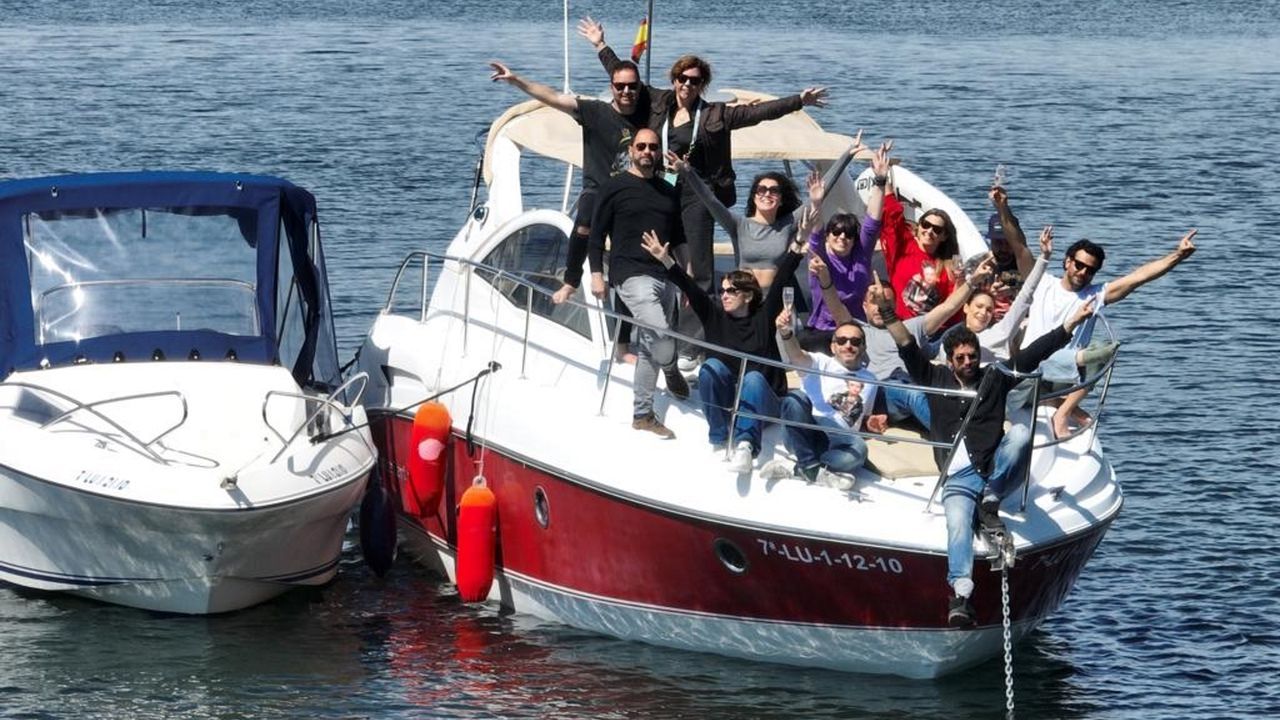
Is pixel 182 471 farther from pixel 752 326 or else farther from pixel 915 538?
pixel 915 538

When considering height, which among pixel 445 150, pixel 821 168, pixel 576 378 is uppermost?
pixel 821 168

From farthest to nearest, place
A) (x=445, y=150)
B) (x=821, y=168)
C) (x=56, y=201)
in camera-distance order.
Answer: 1. (x=445, y=150)
2. (x=821, y=168)
3. (x=56, y=201)

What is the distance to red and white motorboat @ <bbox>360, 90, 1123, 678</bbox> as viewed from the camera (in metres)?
12.7

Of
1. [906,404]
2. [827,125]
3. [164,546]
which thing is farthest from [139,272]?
[827,125]

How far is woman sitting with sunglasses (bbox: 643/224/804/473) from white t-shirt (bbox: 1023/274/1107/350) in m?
1.75

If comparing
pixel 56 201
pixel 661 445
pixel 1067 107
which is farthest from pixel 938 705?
pixel 1067 107

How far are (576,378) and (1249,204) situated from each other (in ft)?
60.7

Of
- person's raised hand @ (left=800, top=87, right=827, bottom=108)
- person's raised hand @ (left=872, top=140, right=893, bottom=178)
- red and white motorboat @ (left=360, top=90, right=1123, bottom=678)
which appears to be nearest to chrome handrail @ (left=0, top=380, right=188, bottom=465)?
red and white motorboat @ (left=360, top=90, right=1123, bottom=678)

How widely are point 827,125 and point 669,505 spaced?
72.7 ft

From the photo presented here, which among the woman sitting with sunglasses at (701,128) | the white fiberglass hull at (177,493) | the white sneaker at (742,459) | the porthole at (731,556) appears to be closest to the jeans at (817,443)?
the white sneaker at (742,459)

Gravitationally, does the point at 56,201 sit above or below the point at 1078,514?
above

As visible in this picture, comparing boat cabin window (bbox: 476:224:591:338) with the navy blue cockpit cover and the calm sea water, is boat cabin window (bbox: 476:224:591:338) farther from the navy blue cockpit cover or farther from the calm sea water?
the calm sea water

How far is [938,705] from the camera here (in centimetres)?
1319

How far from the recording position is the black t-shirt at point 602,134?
47.4 ft
